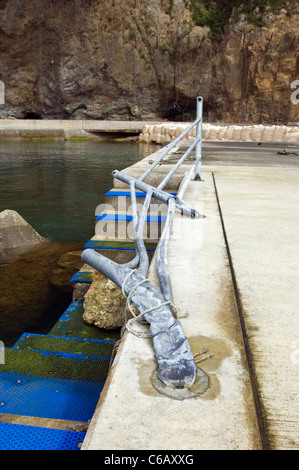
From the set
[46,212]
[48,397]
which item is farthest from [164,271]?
[46,212]

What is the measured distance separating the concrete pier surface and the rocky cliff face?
1375 inches

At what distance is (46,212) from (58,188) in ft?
8.45

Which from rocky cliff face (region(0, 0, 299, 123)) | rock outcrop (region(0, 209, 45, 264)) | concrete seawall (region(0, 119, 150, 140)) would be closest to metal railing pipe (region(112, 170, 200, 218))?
rock outcrop (region(0, 209, 45, 264))

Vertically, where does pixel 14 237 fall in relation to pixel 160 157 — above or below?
below

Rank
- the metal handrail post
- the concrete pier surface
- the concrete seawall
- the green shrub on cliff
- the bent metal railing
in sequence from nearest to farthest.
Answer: the concrete pier surface < the bent metal railing < the metal handrail post < the concrete seawall < the green shrub on cliff

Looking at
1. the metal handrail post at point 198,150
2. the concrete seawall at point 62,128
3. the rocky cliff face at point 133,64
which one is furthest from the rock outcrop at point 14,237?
the rocky cliff face at point 133,64

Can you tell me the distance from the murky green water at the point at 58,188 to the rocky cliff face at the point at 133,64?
67.3 feet

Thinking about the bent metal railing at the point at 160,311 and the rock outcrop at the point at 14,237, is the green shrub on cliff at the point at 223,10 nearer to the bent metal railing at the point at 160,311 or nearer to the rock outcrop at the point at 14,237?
the rock outcrop at the point at 14,237

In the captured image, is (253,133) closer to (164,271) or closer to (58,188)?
(58,188)

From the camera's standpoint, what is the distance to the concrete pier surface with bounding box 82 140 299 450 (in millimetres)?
1169

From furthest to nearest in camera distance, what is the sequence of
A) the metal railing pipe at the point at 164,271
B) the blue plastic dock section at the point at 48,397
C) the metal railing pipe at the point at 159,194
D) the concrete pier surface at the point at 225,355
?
the metal railing pipe at the point at 159,194 → the metal railing pipe at the point at 164,271 → the blue plastic dock section at the point at 48,397 → the concrete pier surface at the point at 225,355

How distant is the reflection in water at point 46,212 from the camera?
170 inches

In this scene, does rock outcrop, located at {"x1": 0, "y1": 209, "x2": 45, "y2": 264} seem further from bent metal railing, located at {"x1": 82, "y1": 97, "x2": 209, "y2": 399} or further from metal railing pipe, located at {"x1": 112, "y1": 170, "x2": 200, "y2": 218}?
bent metal railing, located at {"x1": 82, "y1": 97, "x2": 209, "y2": 399}

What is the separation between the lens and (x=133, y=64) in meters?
37.0
